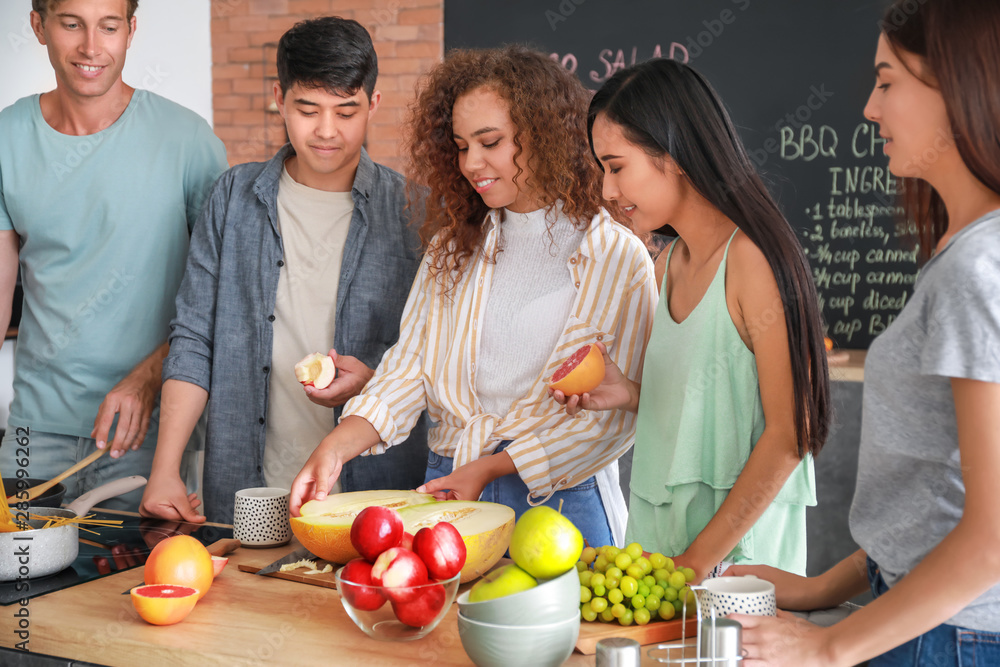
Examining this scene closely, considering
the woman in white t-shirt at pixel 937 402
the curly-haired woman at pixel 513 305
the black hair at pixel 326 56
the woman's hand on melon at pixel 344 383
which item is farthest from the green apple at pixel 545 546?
the black hair at pixel 326 56

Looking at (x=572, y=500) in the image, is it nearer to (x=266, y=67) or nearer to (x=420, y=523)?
(x=420, y=523)

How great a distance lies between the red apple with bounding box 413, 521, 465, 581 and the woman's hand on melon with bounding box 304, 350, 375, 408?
0.74 metres

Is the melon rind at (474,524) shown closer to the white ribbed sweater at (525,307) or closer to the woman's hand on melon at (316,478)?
the woman's hand on melon at (316,478)

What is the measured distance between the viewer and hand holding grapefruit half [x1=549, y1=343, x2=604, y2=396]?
147 centimetres

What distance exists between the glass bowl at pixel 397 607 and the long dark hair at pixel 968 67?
2.64 ft

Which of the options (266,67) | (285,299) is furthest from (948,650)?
(266,67)

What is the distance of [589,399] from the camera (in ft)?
5.11

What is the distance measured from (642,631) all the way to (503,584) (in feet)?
0.80

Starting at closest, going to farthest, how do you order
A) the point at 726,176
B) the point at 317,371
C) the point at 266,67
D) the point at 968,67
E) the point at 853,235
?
the point at 968,67 < the point at 726,176 < the point at 317,371 < the point at 853,235 < the point at 266,67

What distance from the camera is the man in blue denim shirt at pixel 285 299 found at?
206cm

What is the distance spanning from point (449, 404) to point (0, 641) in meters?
0.91

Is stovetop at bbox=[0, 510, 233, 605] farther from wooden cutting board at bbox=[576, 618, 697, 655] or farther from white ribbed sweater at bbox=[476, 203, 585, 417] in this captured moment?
wooden cutting board at bbox=[576, 618, 697, 655]

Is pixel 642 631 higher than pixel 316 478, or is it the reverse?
pixel 316 478

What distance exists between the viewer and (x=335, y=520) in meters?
1.37
